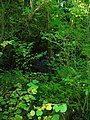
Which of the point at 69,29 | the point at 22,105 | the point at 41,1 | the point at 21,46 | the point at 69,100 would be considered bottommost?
the point at 69,100

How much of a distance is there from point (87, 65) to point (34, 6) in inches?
58.4

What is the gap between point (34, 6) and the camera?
4.16 m

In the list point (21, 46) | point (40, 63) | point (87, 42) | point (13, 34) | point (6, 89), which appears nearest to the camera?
point (87, 42)

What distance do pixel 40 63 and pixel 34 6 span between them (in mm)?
871

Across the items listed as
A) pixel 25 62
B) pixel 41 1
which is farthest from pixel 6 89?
pixel 41 1

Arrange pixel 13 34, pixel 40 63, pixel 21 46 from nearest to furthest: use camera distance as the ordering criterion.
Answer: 1. pixel 21 46
2. pixel 13 34
3. pixel 40 63

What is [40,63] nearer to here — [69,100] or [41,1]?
[41,1]

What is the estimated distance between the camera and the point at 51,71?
4.16 meters

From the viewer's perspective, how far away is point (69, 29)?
10.6 feet

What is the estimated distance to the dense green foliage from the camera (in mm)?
2768

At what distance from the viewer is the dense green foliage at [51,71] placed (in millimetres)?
2768

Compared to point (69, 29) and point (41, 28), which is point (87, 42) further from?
point (41, 28)

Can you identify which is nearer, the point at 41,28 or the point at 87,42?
the point at 87,42

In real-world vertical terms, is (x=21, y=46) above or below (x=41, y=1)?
below
